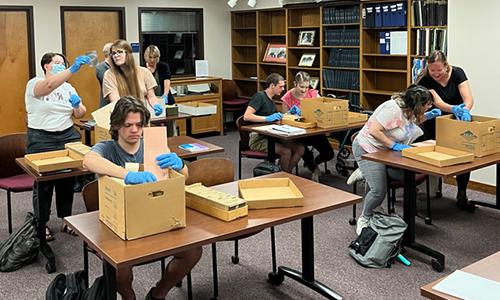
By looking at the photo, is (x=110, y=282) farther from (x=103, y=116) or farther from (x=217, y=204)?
(x=103, y=116)

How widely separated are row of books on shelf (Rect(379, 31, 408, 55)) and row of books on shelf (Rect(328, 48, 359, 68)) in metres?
0.38

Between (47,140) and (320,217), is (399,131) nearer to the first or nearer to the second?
(320,217)

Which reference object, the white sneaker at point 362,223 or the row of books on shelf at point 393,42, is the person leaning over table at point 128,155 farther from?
the row of books on shelf at point 393,42

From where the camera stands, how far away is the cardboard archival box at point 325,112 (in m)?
5.09

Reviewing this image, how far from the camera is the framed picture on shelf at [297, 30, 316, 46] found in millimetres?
7742

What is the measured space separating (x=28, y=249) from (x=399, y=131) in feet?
8.73

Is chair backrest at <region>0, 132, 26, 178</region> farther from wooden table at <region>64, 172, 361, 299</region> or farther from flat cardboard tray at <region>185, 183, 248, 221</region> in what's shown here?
flat cardboard tray at <region>185, 183, 248, 221</region>

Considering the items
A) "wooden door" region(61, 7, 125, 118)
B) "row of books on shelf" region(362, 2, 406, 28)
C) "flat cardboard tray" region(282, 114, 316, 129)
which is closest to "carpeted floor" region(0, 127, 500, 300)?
"flat cardboard tray" region(282, 114, 316, 129)

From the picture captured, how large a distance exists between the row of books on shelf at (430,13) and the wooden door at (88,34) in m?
4.07

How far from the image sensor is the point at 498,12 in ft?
16.6

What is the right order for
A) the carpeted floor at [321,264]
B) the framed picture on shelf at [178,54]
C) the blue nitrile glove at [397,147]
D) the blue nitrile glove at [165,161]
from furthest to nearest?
1. the framed picture on shelf at [178,54]
2. the blue nitrile glove at [397,147]
3. the carpeted floor at [321,264]
4. the blue nitrile glove at [165,161]

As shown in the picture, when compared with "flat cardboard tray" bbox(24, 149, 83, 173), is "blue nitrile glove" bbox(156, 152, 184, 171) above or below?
above

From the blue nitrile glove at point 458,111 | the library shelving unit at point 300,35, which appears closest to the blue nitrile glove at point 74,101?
the blue nitrile glove at point 458,111

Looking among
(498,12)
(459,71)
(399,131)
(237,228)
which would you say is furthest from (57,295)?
(498,12)
